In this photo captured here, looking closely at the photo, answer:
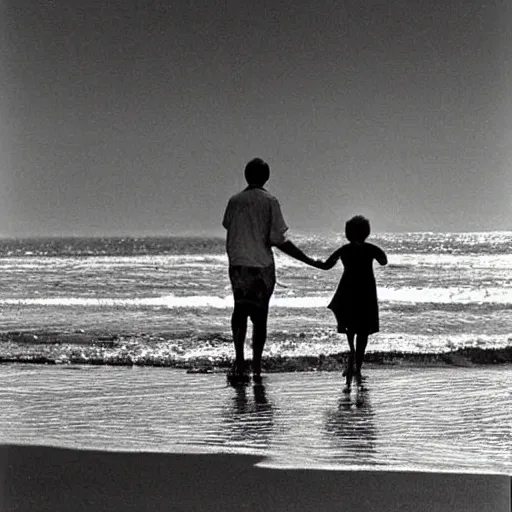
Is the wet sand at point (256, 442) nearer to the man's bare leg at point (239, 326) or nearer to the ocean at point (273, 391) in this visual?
the ocean at point (273, 391)

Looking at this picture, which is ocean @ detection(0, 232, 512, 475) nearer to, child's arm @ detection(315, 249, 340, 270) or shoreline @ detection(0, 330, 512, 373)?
shoreline @ detection(0, 330, 512, 373)

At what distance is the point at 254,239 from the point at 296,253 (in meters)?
0.35

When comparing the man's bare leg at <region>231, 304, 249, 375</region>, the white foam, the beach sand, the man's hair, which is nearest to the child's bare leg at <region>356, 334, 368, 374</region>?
the man's bare leg at <region>231, 304, 249, 375</region>

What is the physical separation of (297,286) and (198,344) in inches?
700

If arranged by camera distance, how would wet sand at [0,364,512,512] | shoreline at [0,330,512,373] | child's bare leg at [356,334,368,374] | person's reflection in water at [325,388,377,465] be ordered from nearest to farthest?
1. wet sand at [0,364,512,512]
2. person's reflection in water at [325,388,377,465]
3. child's bare leg at [356,334,368,374]
4. shoreline at [0,330,512,373]

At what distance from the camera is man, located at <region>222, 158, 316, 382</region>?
707 centimetres

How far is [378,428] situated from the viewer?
546 cm

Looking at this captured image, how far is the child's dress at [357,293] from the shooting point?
729 centimetres

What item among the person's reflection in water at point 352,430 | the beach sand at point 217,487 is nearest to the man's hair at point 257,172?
the person's reflection in water at point 352,430

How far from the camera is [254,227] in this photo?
278 inches

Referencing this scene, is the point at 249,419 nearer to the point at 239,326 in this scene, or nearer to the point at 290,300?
the point at 239,326

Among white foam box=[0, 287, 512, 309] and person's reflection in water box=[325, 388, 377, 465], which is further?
white foam box=[0, 287, 512, 309]

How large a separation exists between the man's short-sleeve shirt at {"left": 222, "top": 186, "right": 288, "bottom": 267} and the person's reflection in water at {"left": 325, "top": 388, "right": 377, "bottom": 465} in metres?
1.18

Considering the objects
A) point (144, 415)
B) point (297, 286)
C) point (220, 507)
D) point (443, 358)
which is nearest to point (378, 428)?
point (144, 415)
